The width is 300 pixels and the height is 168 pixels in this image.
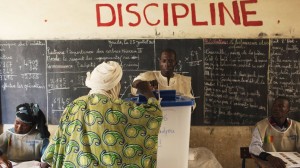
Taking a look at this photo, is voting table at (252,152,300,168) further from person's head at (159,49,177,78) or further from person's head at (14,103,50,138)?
person's head at (14,103,50,138)

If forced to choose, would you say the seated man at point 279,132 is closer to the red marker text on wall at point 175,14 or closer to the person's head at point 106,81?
the red marker text on wall at point 175,14

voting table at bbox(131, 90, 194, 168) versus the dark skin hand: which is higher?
the dark skin hand

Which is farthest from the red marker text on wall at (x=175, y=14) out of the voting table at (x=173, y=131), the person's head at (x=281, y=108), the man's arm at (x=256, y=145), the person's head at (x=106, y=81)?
the voting table at (x=173, y=131)

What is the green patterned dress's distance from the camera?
1649mm

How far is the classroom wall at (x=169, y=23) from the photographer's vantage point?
3.51 m

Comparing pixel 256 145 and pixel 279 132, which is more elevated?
pixel 279 132

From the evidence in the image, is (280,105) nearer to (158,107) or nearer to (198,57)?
(198,57)

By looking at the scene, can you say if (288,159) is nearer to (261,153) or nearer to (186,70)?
(261,153)

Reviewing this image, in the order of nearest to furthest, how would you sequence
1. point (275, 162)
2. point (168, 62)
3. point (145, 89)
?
point (145, 89), point (275, 162), point (168, 62)

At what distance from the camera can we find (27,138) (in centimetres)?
284

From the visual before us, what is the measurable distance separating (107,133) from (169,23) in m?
2.20

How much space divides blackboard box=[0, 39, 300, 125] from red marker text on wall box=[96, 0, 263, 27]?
21cm

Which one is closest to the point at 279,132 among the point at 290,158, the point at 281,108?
the point at 281,108

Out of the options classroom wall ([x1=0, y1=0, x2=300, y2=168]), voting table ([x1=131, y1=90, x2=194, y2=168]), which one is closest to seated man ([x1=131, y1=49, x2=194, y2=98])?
classroom wall ([x1=0, y1=0, x2=300, y2=168])
